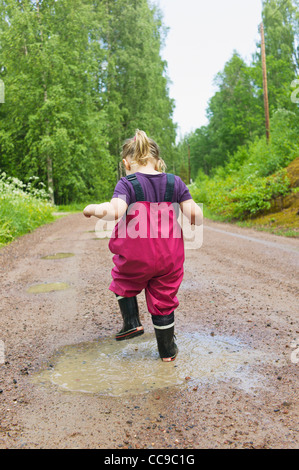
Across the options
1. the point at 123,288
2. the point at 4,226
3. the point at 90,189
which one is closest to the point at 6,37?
the point at 90,189

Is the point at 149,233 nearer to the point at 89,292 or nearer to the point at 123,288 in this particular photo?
the point at 123,288

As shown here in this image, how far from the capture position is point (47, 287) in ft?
16.8

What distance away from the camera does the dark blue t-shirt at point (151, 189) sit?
264cm

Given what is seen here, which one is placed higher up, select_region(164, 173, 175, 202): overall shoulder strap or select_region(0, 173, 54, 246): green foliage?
select_region(164, 173, 175, 202): overall shoulder strap

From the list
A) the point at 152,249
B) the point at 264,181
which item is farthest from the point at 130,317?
the point at 264,181

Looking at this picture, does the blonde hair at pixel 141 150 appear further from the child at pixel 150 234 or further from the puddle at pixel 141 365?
the puddle at pixel 141 365

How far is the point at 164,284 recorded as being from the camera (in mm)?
2715

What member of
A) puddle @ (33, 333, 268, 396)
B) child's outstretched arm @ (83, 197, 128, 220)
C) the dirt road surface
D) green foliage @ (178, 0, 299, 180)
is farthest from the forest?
child's outstretched arm @ (83, 197, 128, 220)

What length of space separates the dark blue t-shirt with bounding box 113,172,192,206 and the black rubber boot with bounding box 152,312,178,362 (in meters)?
0.79

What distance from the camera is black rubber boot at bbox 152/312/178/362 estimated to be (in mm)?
2725

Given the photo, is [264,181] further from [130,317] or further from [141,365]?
[141,365]

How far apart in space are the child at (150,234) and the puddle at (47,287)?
2.32 metres

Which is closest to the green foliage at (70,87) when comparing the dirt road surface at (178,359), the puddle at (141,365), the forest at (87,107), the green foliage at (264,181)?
the forest at (87,107)

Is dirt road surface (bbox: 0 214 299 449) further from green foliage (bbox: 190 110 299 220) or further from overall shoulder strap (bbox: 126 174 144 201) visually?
green foliage (bbox: 190 110 299 220)
